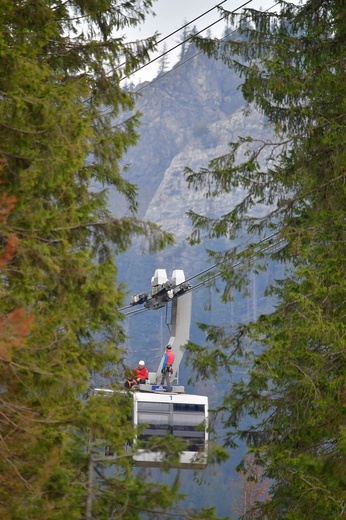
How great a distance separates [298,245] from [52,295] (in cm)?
382

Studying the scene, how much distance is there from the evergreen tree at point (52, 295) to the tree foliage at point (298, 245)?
93.9 inches

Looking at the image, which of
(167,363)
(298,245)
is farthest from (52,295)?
(167,363)

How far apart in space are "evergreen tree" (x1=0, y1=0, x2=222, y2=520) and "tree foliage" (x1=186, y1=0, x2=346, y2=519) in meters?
2.39

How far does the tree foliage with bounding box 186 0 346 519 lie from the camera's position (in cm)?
1099

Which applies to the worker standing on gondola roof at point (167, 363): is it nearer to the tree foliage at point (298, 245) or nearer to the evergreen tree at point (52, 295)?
the tree foliage at point (298, 245)

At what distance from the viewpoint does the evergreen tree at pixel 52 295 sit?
7559mm

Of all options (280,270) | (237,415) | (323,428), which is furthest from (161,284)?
(280,270)

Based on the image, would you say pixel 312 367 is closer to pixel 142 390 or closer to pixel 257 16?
pixel 257 16

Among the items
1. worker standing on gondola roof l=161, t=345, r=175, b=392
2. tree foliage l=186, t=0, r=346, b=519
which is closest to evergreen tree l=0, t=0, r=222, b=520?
tree foliage l=186, t=0, r=346, b=519

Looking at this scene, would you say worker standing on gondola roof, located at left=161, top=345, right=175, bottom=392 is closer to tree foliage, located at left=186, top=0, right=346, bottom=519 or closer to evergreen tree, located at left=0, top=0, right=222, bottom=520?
tree foliage, located at left=186, top=0, right=346, bottom=519

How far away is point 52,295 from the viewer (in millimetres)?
8820

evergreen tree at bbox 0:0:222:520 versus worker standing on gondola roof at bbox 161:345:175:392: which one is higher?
worker standing on gondola roof at bbox 161:345:175:392

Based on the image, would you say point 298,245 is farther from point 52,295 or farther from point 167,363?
point 167,363

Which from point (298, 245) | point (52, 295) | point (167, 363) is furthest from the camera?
point (167, 363)
